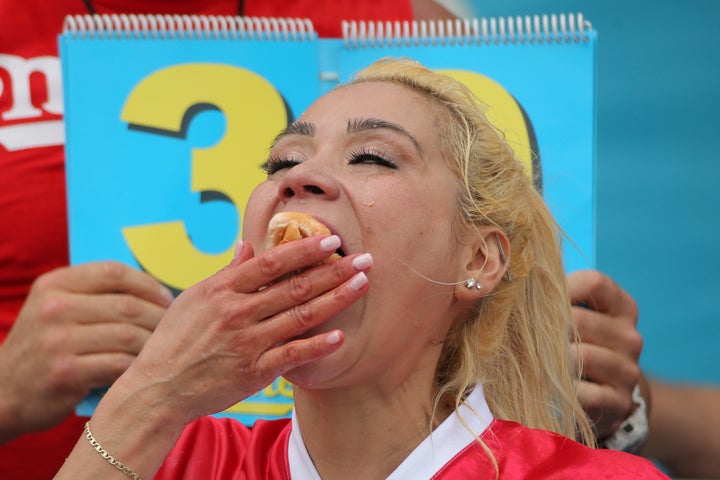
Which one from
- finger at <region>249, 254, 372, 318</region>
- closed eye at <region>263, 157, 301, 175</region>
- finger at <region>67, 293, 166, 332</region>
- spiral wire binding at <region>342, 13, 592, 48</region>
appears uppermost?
spiral wire binding at <region>342, 13, 592, 48</region>

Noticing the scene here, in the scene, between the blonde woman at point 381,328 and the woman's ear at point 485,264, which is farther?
the woman's ear at point 485,264

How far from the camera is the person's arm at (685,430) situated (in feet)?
8.06

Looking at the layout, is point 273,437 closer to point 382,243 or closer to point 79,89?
point 382,243

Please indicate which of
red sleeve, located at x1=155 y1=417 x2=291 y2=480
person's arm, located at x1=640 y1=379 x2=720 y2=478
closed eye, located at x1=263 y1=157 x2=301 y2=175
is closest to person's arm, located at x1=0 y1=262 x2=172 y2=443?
red sleeve, located at x1=155 y1=417 x2=291 y2=480

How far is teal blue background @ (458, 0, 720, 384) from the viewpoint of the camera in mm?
2809

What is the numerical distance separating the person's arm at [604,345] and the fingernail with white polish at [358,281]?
2.22 feet

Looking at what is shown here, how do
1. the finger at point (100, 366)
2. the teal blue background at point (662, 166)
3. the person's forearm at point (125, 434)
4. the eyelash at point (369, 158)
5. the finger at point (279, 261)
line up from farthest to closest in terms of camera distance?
1. the teal blue background at point (662, 166)
2. the finger at point (100, 366)
3. the eyelash at point (369, 158)
4. the person's forearm at point (125, 434)
5. the finger at point (279, 261)

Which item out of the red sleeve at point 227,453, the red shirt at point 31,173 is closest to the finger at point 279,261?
the red sleeve at point 227,453

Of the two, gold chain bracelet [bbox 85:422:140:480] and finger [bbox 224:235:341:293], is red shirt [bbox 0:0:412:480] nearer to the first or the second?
gold chain bracelet [bbox 85:422:140:480]

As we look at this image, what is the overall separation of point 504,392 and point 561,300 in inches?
7.6

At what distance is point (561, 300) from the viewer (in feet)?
6.63

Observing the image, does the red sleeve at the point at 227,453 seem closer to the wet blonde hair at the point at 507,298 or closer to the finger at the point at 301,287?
the wet blonde hair at the point at 507,298

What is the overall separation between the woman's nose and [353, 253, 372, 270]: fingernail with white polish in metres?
0.15

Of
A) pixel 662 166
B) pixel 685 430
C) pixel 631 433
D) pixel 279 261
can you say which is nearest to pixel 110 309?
pixel 279 261
